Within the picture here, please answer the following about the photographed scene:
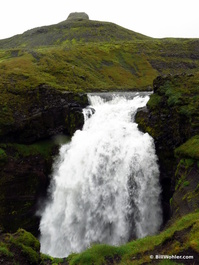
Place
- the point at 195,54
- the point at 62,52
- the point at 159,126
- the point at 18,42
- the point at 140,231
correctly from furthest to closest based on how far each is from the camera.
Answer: the point at 18,42, the point at 195,54, the point at 62,52, the point at 159,126, the point at 140,231

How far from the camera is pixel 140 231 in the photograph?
22766 millimetres

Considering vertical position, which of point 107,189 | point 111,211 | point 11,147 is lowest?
point 111,211

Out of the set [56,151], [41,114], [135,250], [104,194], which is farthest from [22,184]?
[135,250]

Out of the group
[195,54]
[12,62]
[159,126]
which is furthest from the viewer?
[195,54]

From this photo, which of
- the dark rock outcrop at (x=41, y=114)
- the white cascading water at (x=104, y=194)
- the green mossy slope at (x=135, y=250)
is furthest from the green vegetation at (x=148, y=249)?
the dark rock outcrop at (x=41, y=114)

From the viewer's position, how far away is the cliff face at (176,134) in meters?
19.2

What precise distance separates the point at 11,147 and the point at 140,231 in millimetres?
20631

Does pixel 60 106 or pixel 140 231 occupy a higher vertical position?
pixel 60 106

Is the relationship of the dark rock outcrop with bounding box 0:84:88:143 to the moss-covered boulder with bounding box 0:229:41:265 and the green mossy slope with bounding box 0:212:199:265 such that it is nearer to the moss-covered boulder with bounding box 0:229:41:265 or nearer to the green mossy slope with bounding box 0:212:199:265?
the moss-covered boulder with bounding box 0:229:41:265

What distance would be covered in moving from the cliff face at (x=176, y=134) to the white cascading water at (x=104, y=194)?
137cm

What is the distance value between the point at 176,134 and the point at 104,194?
429 inches

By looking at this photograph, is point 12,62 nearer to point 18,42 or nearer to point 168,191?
point 168,191

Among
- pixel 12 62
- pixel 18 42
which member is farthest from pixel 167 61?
pixel 18 42

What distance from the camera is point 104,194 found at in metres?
24.5
